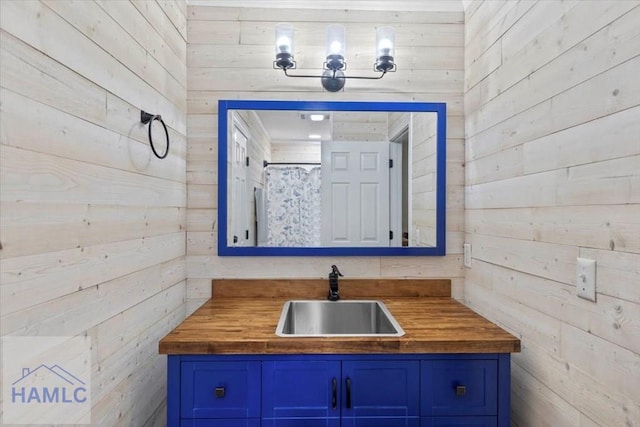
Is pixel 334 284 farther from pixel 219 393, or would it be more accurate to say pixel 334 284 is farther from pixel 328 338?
pixel 219 393

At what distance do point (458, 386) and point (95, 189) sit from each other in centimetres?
142

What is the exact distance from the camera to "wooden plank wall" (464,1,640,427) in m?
0.92

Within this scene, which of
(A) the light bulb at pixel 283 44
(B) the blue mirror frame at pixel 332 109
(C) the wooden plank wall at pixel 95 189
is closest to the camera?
(C) the wooden plank wall at pixel 95 189

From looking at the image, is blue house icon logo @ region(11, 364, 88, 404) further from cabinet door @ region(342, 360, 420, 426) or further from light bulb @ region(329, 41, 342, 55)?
light bulb @ region(329, 41, 342, 55)

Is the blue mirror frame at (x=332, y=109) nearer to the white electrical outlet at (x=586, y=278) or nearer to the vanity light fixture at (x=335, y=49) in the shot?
the vanity light fixture at (x=335, y=49)

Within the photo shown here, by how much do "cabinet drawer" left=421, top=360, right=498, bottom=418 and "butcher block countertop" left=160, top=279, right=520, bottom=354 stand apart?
7cm

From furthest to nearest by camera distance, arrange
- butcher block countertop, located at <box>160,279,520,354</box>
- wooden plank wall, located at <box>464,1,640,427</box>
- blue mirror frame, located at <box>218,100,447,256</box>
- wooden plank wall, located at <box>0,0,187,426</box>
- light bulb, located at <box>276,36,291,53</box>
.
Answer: blue mirror frame, located at <box>218,100,447,256</box>, light bulb, located at <box>276,36,291,53</box>, butcher block countertop, located at <box>160,279,520,354</box>, wooden plank wall, located at <box>464,1,640,427</box>, wooden plank wall, located at <box>0,0,187,426</box>

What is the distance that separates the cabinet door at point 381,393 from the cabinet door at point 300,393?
0.04 m

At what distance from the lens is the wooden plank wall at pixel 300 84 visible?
1936 millimetres

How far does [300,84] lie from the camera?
1957mm

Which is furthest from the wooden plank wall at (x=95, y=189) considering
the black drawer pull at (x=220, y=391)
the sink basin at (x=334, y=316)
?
the sink basin at (x=334, y=316)

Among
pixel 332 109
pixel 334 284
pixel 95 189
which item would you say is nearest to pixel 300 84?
pixel 332 109

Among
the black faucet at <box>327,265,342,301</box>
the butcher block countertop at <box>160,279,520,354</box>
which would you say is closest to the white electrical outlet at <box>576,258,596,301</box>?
the butcher block countertop at <box>160,279,520,354</box>

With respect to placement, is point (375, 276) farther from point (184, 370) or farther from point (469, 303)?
point (184, 370)
